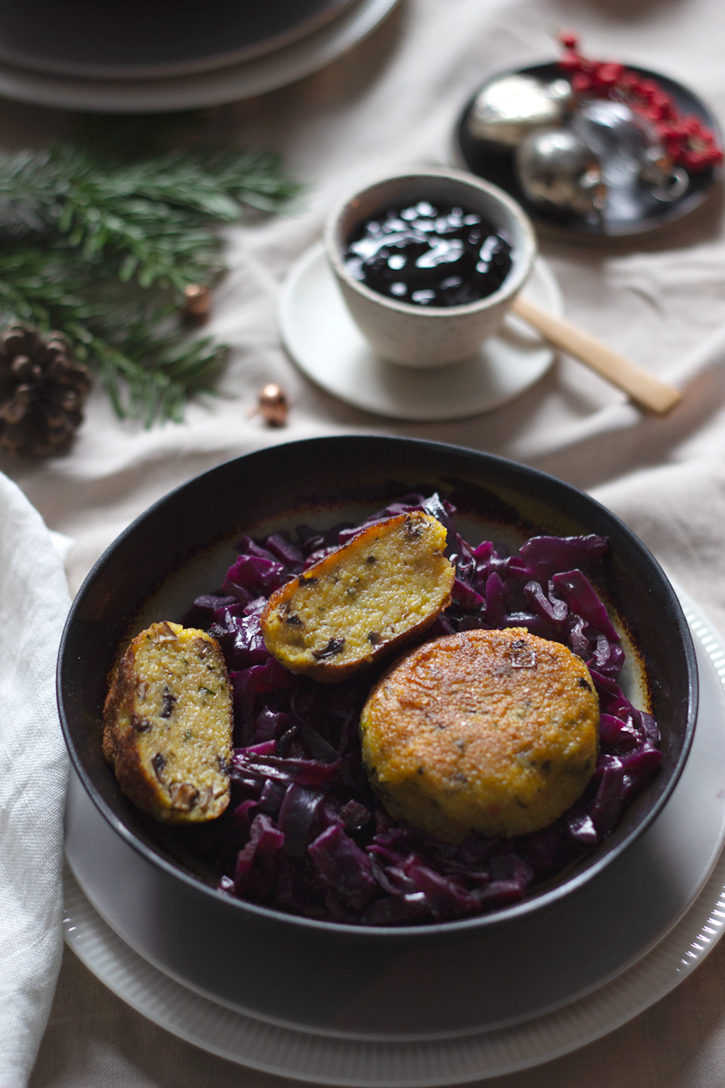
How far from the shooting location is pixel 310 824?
1482mm

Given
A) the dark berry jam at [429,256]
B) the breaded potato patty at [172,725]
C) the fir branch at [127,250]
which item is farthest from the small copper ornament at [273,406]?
the breaded potato patty at [172,725]

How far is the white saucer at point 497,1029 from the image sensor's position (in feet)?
4.65

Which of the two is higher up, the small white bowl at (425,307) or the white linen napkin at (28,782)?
the small white bowl at (425,307)

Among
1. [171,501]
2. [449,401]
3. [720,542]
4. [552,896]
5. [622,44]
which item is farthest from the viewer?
[622,44]

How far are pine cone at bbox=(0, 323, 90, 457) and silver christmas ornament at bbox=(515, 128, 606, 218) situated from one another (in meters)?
1.61

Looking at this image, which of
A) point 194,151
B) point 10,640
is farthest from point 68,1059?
point 194,151

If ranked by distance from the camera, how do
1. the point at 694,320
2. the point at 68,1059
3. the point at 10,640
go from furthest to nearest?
1. the point at 694,320
2. the point at 10,640
3. the point at 68,1059

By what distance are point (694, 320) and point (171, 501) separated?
188 centimetres

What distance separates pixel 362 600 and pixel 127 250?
1.88 m

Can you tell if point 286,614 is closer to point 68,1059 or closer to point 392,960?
point 392,960

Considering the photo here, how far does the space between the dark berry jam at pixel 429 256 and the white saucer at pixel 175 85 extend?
0.90 m

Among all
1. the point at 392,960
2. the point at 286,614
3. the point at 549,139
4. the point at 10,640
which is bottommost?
the point at 10,640

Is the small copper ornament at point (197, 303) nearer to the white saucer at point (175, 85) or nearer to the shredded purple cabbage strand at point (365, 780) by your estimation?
the white saucer at point (175, 85)

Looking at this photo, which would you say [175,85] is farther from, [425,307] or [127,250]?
[425,307]
